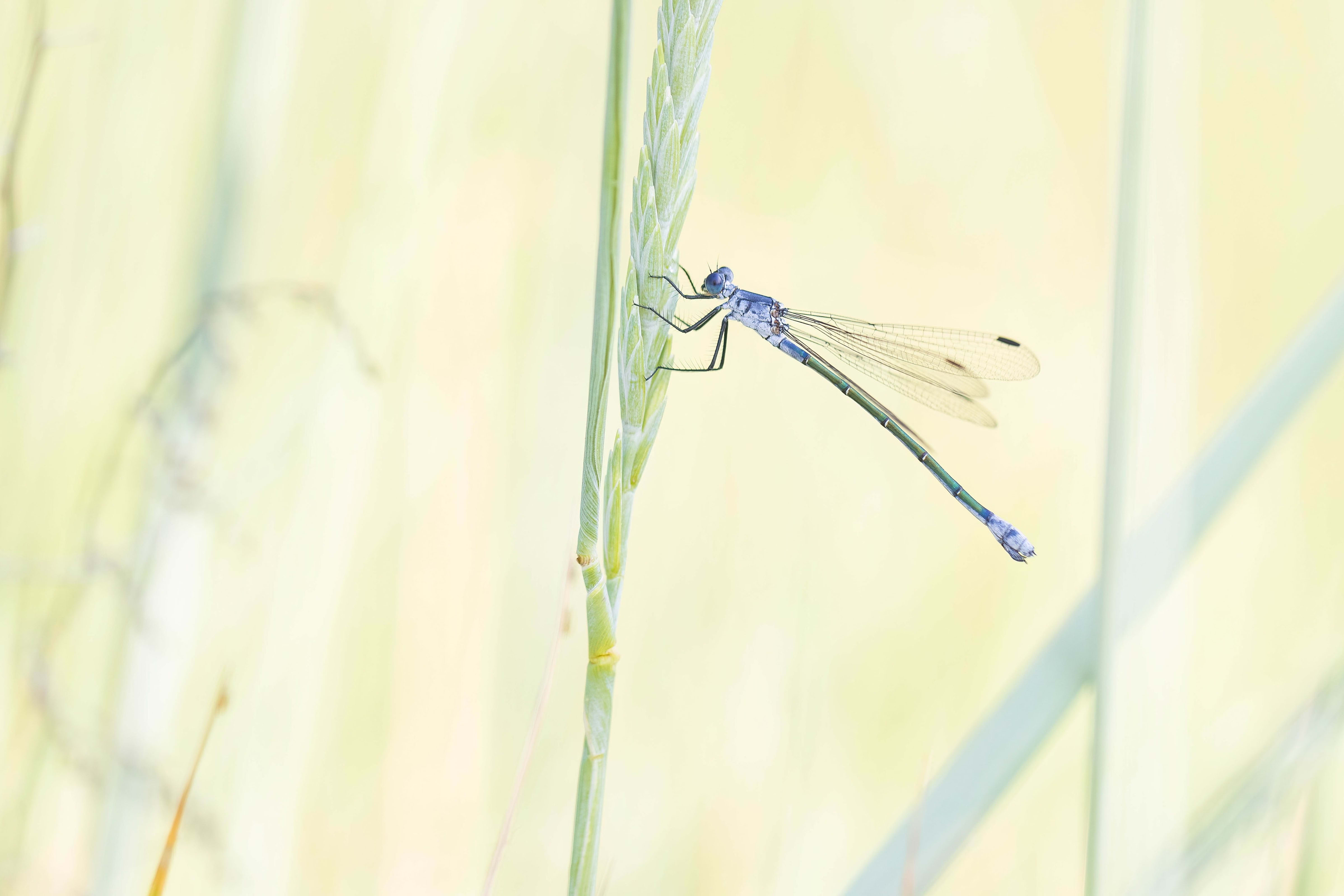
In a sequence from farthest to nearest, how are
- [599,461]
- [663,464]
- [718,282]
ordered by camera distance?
[663,464], [718,282], [599,461]

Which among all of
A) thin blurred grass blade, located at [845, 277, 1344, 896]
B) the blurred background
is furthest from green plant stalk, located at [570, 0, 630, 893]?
thin blurred grass blade, located at [845, 277, 1344, 896]

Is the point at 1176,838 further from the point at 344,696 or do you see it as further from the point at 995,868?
the point at 344,696

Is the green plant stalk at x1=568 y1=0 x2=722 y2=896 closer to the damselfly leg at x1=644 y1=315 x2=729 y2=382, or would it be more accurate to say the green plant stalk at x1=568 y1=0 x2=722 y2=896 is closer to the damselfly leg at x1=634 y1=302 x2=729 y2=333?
the damselfly leg at x1=634 y1=302 x2=729 y2=333

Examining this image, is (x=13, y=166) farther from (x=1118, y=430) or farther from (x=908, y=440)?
(x=908, y=440)

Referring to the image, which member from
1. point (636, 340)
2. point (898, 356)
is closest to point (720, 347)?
point (898, 356)

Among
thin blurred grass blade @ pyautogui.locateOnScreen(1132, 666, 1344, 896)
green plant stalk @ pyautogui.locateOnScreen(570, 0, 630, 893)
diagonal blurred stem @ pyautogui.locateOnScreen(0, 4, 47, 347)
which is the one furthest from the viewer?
diagonal blurred stem @ pyautogui.locateOnScreen(0, 4, 47, 347)

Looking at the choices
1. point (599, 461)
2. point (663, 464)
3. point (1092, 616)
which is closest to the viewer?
point (599, 461)

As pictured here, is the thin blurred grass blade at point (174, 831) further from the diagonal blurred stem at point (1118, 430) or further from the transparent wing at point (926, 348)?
the transparent wing at point (926, 348)

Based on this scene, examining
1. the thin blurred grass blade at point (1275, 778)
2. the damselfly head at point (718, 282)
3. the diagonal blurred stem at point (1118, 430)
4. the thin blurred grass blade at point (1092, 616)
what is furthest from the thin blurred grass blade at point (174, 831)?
the damselfly head at point (718, 282)
